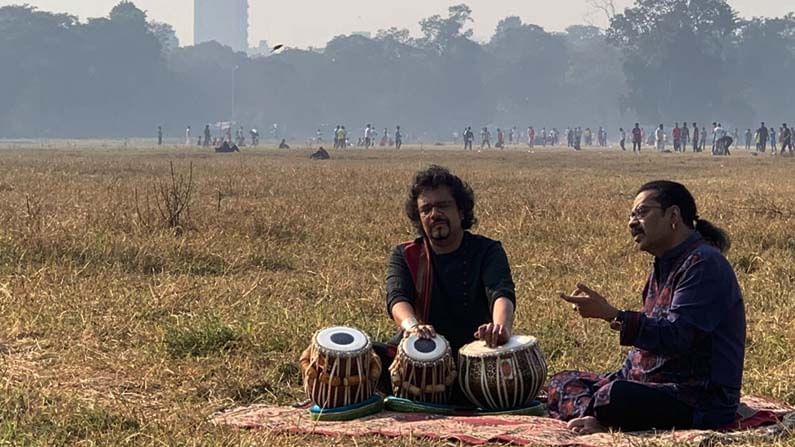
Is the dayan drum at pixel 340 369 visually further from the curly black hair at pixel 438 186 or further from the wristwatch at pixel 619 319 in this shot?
the wristwatch at pixel 619 319

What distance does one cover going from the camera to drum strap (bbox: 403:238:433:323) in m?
5.05

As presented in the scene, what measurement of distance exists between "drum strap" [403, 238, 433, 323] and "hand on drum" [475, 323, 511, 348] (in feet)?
1.39

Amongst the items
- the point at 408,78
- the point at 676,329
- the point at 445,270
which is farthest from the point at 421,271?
the point at 408,78

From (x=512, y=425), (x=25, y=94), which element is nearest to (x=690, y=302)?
(x=512, y=425)

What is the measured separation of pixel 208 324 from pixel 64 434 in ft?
6.00

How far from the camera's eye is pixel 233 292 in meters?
7.42

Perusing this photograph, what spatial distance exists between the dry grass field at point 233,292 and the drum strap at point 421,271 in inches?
30.7

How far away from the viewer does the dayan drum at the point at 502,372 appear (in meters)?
4.66

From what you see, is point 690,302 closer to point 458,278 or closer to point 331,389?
point 458,278

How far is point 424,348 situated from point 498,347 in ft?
1.08

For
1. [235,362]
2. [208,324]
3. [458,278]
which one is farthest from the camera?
[208,324]

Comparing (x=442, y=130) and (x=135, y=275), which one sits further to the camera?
(x=442, y=130)

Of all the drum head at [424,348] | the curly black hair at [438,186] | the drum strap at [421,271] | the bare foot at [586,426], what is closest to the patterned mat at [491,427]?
the bare foot at [586,426]

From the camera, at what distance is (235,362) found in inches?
221
